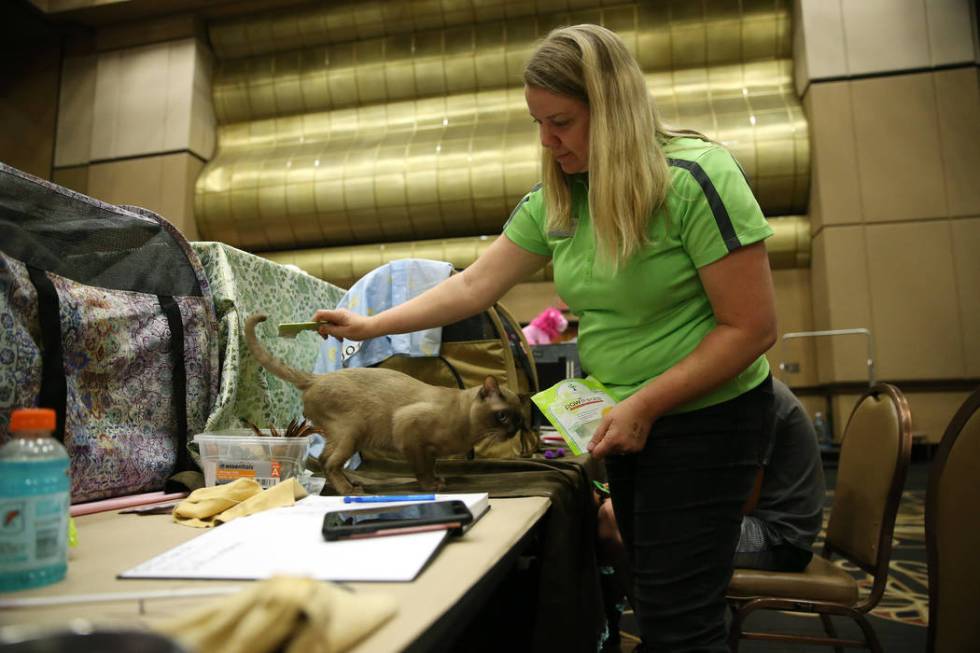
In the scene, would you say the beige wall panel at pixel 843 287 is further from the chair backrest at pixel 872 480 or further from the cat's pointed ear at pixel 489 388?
the cat's pointed ear at pixel 489 388

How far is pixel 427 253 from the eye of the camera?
7133 millimetres

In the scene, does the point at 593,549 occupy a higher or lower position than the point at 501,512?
lower

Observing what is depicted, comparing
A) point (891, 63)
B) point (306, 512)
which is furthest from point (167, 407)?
point (891, 63)

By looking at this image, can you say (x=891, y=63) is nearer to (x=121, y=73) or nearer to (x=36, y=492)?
(x=36, y=492)

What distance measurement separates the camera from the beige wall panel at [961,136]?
229 inches

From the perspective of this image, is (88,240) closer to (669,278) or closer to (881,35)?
(669,278)

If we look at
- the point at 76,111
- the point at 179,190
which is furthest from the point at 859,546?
the point at 76,111

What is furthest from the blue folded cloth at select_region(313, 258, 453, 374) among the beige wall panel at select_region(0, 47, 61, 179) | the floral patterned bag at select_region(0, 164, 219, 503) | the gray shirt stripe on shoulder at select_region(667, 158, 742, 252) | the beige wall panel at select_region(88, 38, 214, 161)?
the beige wall panel at select_region(0, 47, 61, 179)

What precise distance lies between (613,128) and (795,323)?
5.99 meters

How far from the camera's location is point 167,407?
5.07 ft

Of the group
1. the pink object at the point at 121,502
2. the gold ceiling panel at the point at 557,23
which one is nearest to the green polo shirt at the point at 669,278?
the pink object at the point at 121,502

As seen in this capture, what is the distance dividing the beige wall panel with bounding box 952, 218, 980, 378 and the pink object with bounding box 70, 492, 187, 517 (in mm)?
6507

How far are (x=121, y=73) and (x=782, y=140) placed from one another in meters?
7.69

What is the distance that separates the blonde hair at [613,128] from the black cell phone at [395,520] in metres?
→ 0.52
